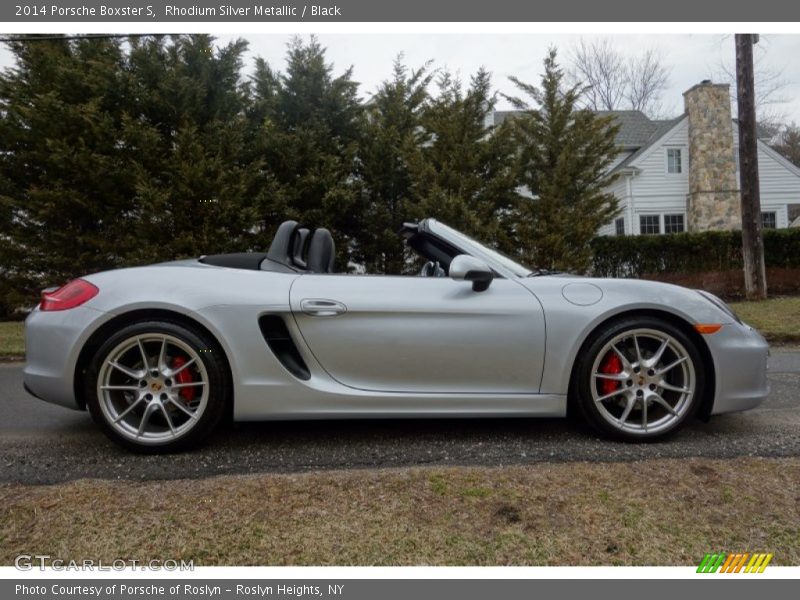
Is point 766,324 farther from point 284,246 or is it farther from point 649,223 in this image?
point 649,223

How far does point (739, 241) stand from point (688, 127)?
32.2 ft

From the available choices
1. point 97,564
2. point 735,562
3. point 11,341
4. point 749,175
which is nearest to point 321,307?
point 97,564

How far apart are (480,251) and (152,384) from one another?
1878 mm

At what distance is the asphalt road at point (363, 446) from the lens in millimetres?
2582

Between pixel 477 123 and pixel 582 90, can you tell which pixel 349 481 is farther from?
pixel 582 90

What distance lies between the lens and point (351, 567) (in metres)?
1.69

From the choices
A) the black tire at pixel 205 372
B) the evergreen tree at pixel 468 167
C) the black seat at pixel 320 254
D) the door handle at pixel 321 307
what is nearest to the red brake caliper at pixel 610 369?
the door handle at pixel 321 307

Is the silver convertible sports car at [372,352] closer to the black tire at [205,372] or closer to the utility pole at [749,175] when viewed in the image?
the black tire at [205,372]

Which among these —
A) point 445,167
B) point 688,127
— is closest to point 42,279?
point 445,167

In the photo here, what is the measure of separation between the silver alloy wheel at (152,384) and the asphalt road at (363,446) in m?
0.15

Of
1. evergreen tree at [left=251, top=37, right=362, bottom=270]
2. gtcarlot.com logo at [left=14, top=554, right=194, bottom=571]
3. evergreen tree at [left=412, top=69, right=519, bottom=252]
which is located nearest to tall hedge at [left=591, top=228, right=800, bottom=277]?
evergreen tree at [left=412, top=69, right=519, bottom=252]

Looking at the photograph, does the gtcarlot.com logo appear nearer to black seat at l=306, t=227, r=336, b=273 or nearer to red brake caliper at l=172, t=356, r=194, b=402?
red brake caliper at l=172, t=356, r=194, b=402

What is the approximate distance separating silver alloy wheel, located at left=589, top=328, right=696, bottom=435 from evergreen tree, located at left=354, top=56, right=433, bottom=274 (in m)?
7.37

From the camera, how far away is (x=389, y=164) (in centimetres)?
1059
